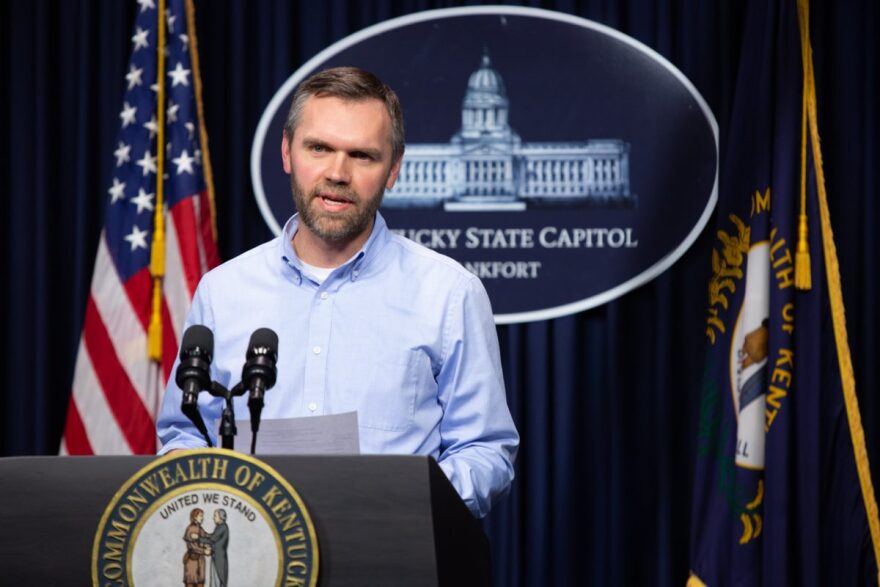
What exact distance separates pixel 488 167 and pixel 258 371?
227 centimetres

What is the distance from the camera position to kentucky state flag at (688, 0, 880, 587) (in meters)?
3.35

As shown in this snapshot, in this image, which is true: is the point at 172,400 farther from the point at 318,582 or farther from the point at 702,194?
the point at 702,194

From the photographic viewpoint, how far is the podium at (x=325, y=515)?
1510 mm

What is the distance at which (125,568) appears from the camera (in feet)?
4.93

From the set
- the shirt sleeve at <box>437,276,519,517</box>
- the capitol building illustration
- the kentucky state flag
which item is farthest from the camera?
the capitol building illustration

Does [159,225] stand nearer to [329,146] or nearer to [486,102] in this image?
[486,102]

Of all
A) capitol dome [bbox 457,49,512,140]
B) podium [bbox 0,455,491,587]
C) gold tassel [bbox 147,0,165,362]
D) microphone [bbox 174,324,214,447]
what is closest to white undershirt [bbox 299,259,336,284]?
microphone [bbox 174,324,214,447]

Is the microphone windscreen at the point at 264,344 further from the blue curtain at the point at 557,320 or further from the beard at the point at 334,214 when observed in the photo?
the blue curtain at the point at 557,320

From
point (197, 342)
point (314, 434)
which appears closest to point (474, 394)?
point (314, 434)

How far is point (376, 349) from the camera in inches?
86.4

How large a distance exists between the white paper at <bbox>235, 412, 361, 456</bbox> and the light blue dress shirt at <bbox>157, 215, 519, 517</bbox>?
0.85 ft

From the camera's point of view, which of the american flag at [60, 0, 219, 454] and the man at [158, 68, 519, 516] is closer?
the man at [158, 68, 519, 516]

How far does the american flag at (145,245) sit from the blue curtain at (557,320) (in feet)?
0.56

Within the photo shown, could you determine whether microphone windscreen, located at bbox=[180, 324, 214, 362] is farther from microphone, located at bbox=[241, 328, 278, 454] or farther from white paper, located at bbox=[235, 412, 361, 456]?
white paper, located at bbox=[235, 412, 361, 456]
